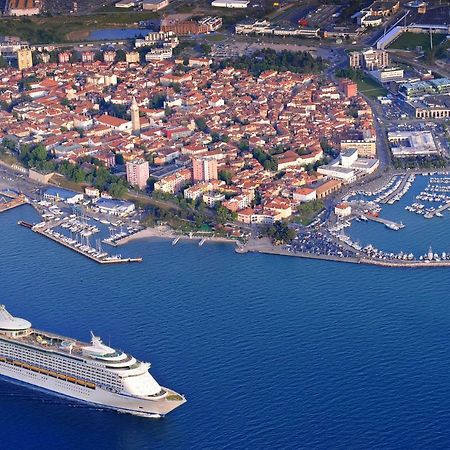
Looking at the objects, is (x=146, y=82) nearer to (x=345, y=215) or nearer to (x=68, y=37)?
(x=68, y=37)

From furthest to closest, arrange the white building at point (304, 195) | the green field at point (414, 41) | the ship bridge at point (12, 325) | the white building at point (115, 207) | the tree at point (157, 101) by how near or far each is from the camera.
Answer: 1. the green field at point (414, 41)
2. the tree at point (157, 101)
3. the white building at point (304, 195)
4. the white building at point (115, 207)
5. the ship bridge at point (12, 325)

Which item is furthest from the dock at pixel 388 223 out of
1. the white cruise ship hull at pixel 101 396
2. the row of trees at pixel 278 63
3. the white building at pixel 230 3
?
the white building at pixel 230 3

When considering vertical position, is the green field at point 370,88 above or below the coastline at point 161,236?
above

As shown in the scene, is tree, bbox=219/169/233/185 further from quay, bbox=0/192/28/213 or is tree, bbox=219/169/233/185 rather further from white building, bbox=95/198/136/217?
quay, bbox=0/192/28/213

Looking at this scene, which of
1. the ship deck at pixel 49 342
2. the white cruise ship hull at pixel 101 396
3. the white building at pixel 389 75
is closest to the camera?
the white cruise ship hull at pixel 101 396

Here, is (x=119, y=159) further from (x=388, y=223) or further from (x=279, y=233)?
(x=388, y=223)

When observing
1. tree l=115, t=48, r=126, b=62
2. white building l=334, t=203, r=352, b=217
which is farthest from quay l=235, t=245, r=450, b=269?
tree l=115, t=48, r=126, b=62

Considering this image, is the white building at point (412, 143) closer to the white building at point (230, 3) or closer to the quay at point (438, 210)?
the quay at point (438, 210)

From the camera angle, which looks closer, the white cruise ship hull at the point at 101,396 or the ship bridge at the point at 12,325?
the white cruise ship hull at the point at 101,396
